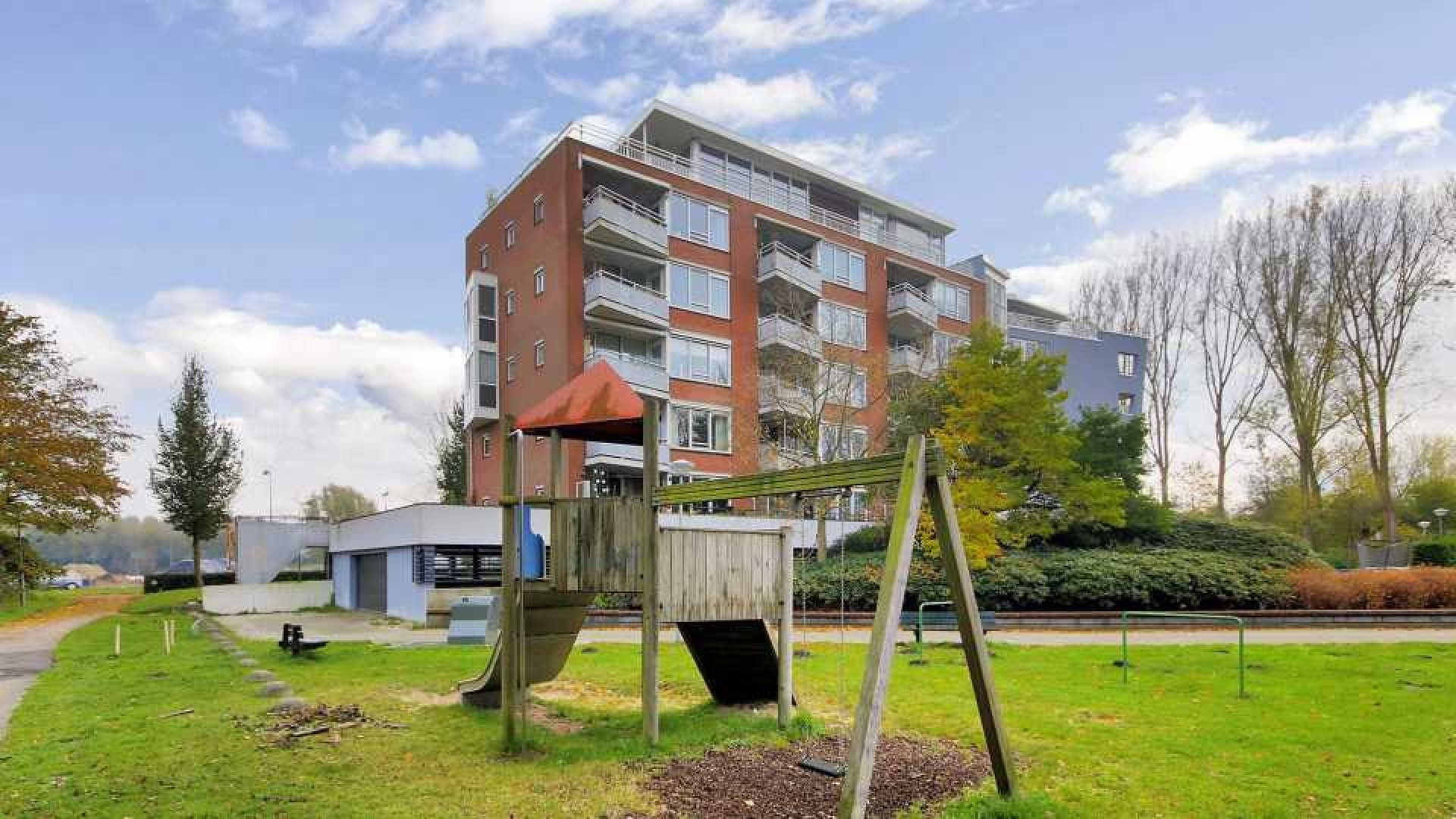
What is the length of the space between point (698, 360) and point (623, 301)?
16.2 ft

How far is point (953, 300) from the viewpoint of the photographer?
50219 millimetres

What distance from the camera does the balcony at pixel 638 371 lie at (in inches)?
1356

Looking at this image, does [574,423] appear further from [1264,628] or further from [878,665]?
[1264,628]

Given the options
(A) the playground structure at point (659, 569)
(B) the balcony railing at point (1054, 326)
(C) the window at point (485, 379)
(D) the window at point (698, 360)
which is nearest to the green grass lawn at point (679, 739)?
(A) the playground structure at point (659, 569)

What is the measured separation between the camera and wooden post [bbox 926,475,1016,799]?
674 centimetres

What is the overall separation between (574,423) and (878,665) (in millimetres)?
4221

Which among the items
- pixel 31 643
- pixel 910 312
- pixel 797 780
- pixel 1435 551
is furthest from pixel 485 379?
pixel 1435 551

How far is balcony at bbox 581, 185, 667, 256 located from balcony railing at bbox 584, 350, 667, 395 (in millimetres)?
4401

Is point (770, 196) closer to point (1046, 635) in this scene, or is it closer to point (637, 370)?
point (637, 370)

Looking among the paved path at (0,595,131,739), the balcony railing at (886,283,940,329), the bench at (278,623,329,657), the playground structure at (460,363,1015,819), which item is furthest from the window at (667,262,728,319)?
the playground structure at (460,363,1015,819)

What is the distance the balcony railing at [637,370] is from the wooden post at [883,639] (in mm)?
27869

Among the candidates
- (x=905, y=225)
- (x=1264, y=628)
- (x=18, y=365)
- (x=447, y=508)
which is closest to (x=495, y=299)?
(x=447, y=508)

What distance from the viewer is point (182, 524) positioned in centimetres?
4319

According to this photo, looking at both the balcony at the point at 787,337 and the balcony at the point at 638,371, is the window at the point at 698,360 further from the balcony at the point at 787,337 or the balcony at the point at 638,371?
the balcony at the point at 787,337
